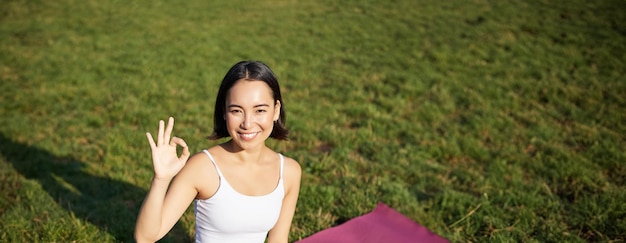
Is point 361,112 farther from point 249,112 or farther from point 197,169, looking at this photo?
point 197,169

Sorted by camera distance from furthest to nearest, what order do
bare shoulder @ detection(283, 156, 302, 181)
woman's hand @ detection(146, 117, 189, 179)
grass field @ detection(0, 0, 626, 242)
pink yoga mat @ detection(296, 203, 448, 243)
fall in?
1. grass field @ detection(0, 0, 626, 242)
2. pink yoga mat @ detection(296, 203, 448, 243)
3. bare shoulder @ detection(283, 156, 302, 181)
4. woman's hand @ detection(146, 117, 189, 179)

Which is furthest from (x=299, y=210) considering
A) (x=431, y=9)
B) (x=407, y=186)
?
(x=431, y=9)

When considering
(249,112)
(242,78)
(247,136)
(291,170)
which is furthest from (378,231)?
(242,78)

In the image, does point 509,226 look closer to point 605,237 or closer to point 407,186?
point 605,237

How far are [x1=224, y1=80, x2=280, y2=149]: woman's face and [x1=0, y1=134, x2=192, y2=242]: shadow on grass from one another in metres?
1.99

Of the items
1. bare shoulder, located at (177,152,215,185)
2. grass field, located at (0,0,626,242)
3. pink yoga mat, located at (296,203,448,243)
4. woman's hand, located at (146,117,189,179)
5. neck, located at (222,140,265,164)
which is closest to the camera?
woman's hand, located at (146,117,189,179)

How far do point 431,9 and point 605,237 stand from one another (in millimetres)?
11449

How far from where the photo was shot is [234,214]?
110 inches

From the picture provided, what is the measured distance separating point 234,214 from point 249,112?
65cm

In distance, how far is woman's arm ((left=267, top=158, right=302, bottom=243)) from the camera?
3107 mm

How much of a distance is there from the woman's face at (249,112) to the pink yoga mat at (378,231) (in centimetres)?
184

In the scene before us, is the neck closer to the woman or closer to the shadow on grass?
the woman

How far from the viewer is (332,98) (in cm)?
818

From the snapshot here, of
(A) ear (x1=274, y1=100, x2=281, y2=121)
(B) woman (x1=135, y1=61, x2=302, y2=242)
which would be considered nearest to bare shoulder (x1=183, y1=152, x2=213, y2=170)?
(B) woman (x1=135, y1=61, x2=302, y2=242)
